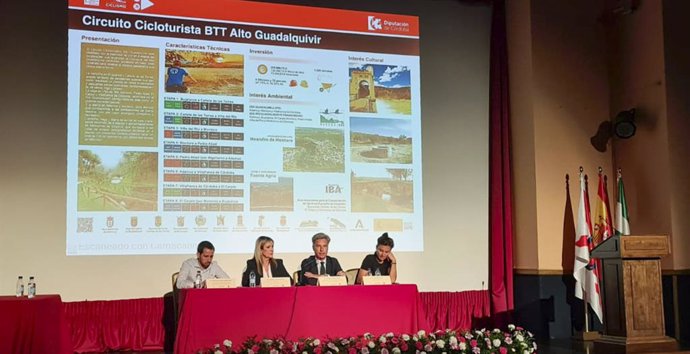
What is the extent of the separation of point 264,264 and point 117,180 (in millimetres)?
1459

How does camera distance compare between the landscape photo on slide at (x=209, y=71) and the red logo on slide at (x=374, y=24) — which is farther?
the red logo on slide at (x=374, y=24)

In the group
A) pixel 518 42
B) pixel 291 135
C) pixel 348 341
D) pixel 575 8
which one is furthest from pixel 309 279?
pixel 575 8

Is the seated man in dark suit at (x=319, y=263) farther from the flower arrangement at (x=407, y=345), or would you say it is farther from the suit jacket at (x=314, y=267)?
the flower arrangement at (x=407, y=345)

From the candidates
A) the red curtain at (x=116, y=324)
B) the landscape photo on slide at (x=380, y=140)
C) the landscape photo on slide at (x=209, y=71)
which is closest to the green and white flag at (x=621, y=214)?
the landscape photo on slide at (x=380, y=140)

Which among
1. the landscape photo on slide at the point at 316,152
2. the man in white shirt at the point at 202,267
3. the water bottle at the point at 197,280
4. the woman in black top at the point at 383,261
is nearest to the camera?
the water bottle at the point at 197,280

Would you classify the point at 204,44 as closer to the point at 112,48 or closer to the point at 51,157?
the point at 112,48

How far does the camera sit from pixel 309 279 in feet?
20.6

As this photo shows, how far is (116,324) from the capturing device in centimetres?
636

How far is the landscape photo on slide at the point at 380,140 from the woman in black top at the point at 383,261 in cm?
89

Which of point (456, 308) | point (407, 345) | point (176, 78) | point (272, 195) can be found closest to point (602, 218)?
point (456, 308)

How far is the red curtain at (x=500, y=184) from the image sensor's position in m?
7.39

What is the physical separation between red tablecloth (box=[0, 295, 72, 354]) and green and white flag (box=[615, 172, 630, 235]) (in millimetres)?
4951

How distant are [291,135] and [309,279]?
1407 mm

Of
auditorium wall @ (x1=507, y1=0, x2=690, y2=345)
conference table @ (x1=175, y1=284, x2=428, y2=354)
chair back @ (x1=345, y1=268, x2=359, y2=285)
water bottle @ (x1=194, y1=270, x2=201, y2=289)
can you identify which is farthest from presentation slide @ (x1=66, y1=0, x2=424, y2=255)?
conference table @ (x1=175, y1=284, x2=428, y2=354)
